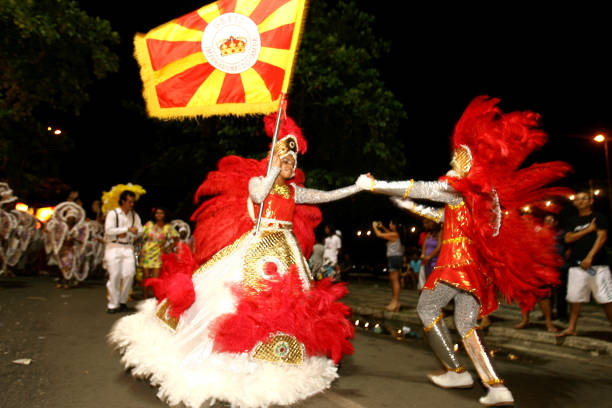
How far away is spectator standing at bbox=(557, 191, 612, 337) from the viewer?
19.5 feet

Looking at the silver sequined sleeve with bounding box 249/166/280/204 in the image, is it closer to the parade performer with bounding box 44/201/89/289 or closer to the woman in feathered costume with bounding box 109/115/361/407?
the woman in feathered costume with bounding box 109/115/361/407

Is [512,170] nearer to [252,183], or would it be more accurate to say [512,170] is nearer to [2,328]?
[252,183]

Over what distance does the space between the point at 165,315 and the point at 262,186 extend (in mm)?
1406

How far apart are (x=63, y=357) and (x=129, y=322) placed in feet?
3.74

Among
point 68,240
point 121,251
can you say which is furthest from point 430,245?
point 68,240

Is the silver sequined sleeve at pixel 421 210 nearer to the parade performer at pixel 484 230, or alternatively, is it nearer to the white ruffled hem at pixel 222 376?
the parade performer at pixel 484 230

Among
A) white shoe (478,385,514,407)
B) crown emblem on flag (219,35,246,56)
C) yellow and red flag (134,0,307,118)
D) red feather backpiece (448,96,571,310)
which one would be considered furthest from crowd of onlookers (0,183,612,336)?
crown emblem on flag (219,35,246,56)

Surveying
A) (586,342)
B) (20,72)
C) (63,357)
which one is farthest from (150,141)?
(586,342)

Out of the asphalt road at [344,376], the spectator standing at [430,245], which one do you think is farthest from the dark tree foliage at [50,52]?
the spectator standing at [430,245]

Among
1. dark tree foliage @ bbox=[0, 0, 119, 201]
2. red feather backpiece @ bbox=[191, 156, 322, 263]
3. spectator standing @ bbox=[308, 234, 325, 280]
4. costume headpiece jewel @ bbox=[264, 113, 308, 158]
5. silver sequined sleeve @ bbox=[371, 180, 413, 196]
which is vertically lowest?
spectator standing @ bbox=[308, 234, 325, 280]

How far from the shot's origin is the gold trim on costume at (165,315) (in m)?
3.81

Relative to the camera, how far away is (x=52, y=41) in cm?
1116

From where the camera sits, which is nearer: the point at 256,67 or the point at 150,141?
the point at 256,67

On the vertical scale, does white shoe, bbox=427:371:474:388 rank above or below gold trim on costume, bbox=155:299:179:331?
below
